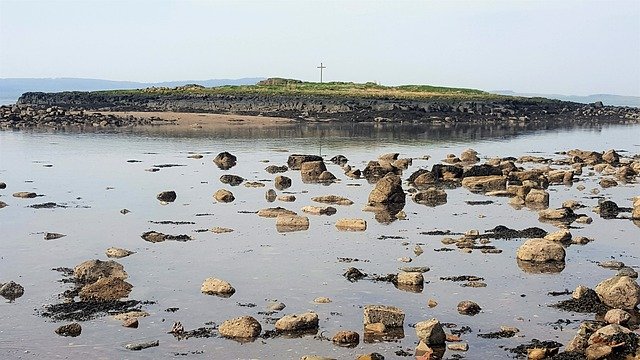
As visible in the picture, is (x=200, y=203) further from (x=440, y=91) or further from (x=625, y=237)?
(x=440, y=91)

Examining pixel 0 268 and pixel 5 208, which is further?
pixel 5 208

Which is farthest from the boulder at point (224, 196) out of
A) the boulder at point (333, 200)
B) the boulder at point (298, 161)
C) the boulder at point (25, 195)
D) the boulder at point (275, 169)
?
the boulder at point (298, 161)

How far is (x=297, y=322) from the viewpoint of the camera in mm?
17203

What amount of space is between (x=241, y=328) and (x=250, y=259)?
7127mm

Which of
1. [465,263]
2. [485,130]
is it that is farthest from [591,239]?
[485,130]

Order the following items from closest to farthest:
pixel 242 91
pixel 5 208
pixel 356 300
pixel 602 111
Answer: pixel 356 300
pixel 5 208
pixel 242 91
pixel 602 111

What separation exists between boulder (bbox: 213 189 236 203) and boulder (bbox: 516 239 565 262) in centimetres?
1471

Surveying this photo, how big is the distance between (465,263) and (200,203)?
46.0ft

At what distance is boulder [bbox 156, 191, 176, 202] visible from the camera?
3484 centimetres

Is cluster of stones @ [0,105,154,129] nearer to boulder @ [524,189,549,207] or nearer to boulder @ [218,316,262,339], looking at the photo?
boulder @ [524,189,549,207]

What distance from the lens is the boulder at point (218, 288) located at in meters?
20.1

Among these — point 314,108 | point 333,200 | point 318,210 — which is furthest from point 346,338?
point 314,108

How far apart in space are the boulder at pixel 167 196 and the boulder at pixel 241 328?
18.4 metres

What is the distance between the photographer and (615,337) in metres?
15.8
